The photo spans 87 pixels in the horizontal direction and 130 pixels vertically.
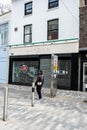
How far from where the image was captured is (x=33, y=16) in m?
27.5

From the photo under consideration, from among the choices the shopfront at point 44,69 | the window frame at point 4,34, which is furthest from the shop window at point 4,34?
the shopfront at point 44,69

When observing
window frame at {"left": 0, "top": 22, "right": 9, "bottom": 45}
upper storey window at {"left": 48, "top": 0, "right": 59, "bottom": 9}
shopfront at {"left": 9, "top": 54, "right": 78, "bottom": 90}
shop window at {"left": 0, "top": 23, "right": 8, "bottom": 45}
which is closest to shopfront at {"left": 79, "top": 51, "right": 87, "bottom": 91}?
shopfront at {"left": 9, "top": 54, "right": 78, "bottom": 90}

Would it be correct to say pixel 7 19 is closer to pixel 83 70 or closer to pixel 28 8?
pixel 28 8

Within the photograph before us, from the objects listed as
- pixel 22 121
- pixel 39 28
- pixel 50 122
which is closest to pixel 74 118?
pixel 50 122

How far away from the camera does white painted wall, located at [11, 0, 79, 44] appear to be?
77.9 ft

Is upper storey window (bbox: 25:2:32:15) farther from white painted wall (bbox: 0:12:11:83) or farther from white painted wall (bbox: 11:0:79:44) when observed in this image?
white painted wall (bbox: 0:12:11:83)

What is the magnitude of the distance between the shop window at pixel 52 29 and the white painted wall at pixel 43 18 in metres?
0.39

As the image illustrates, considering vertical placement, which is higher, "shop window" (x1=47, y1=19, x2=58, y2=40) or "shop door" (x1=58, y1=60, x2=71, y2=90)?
"shop window" (x1=47, y1=19, x2=58, y2=40)

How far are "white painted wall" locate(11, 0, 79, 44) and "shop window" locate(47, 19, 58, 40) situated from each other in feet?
1.26

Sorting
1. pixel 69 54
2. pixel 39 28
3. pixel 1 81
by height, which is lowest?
pixel 1 81

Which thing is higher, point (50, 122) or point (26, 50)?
point (26, 50)

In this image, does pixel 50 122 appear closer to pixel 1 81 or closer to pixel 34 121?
pixel 34 121

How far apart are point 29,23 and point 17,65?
13.8ft

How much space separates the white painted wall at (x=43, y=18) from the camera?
934 inches
